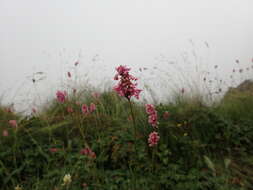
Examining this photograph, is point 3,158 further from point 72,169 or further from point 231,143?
point 231,143

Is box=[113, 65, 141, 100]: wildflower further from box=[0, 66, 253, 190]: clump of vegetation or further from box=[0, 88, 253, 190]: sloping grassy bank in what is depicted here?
box=[0, 88, 253, 190]: sloping grassy bank

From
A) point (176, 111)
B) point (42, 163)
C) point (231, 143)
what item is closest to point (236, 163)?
point (231, 143)

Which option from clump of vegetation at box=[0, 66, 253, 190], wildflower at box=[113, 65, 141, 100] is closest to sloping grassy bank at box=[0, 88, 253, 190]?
clump of vegetation at box=[0, 66, 253, 190]

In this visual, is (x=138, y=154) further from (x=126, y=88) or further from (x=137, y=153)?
(x=126, y=88)

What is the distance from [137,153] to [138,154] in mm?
42

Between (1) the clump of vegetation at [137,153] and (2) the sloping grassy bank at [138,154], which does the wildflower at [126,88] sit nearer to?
(1) the clump of vegetation at [137,153]

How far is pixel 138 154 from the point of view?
141cm

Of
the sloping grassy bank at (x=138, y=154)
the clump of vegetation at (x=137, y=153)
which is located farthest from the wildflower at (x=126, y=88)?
the sloping grassy bank at (x=138, y=154)

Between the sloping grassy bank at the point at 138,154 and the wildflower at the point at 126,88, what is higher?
the wildflower at the point at 126,88

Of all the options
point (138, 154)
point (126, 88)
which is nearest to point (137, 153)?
point (138, 154)

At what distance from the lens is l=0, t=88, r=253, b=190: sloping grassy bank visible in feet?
4.03

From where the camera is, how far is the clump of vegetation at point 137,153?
1.20m

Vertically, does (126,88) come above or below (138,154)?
above

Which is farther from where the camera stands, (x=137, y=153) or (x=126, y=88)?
(x=137, y=153)
